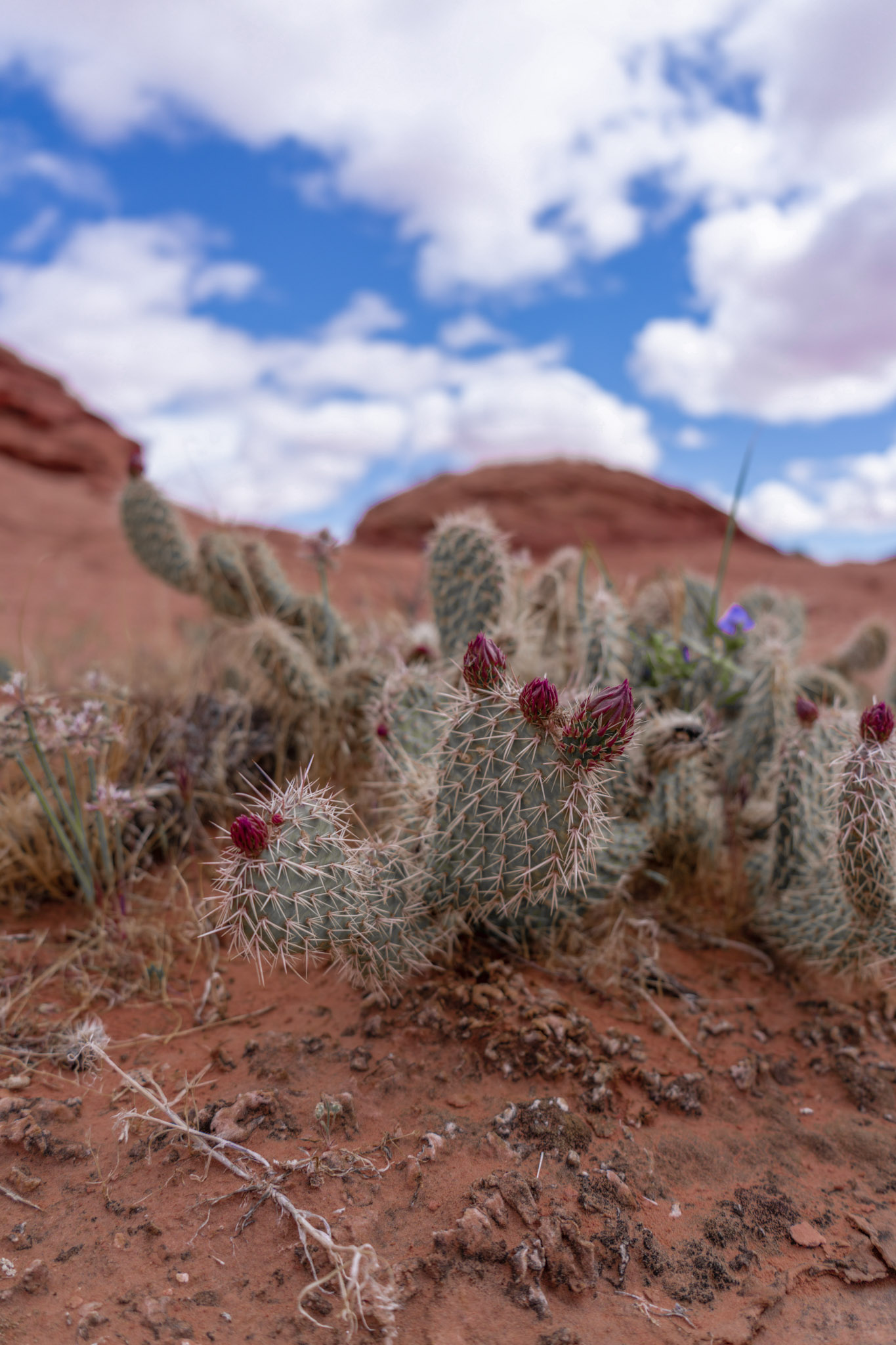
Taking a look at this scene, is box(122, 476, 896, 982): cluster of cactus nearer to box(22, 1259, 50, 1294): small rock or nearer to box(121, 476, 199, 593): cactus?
box(121, 476, 199, 593): cactus

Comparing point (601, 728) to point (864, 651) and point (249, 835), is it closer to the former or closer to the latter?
point (249, 835)

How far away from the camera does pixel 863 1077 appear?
78.5 inches

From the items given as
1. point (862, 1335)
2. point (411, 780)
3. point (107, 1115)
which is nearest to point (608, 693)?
point (411, 780)

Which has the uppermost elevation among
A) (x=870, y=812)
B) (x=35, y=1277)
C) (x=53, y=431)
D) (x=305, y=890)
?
(x=53, y=431)

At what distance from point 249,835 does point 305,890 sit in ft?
0.57

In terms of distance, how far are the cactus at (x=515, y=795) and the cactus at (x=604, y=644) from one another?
0.94 metres

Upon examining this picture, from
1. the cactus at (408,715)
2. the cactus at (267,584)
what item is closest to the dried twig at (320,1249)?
the cactus at (408,715)

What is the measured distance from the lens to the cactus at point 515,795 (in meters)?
1.66

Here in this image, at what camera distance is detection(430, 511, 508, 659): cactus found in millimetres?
3076

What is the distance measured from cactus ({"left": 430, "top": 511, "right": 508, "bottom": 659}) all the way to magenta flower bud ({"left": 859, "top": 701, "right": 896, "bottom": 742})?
4.58 ft

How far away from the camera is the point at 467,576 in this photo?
10.1 feet

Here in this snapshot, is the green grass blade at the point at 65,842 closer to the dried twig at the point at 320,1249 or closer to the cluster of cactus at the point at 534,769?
the cluster of cactus at the point at 534,769

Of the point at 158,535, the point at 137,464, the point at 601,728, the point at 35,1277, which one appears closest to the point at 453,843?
the point at 601,728

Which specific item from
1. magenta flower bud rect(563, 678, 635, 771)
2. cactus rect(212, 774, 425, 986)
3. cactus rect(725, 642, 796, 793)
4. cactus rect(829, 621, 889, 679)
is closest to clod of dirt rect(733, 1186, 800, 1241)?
cactus rect(212, 774, 425, 986)
